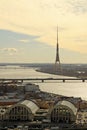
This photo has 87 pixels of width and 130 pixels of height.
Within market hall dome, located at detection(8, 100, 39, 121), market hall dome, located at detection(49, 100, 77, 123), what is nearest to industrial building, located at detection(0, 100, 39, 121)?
market hall dome, located at detection(8, 100, 39, 121)

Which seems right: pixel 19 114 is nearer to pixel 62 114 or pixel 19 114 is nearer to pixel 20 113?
Result: pixel 20 113

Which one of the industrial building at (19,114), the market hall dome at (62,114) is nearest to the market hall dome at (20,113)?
the industrial building at (19,114)

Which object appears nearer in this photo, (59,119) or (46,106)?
(59,119)

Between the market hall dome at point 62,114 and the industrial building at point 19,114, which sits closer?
the market hall dome at point 62,114

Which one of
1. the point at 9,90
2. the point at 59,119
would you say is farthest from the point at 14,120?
the point at 9,90

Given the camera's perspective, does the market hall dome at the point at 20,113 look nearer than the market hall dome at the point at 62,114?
No

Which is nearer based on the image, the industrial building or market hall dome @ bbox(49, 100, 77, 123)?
market hall dome @ bbox(49, 100, 77, 123)

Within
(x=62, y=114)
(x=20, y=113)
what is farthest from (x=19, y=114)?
(x=62, y=114)

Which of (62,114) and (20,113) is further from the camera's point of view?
(20,113)

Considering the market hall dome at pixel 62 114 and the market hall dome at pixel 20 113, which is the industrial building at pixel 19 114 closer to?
the market hall dome at pixel 20 113

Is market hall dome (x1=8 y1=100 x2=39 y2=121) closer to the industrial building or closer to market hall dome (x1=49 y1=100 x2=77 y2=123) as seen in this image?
the industrial building

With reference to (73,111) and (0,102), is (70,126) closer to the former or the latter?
(73,111)
